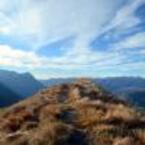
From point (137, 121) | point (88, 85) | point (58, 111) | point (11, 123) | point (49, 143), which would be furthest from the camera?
point (88, 85)

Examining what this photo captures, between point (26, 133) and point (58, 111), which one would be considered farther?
point (58, 111)

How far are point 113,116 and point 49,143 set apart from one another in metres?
4.86

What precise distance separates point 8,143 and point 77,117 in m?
5.79

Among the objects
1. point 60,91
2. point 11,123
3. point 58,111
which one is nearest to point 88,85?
point 60,91

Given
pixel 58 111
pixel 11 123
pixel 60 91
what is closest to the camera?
pixel 11 123

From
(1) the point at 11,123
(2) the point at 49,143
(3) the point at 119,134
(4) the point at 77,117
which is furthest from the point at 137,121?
(1) the point at 11,123

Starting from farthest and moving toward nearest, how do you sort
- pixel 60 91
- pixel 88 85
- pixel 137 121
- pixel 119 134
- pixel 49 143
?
pixel 88 85 < pixel 60 91 < pixel 137 121 < pixel 119 134 < pixel 49 143

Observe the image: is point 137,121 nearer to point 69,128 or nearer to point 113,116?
point 113,116

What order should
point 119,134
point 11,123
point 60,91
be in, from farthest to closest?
point 60,91 → point 11,123 → point 119,134

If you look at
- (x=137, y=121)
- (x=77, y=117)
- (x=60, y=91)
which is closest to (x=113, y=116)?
(x=137, y=121)

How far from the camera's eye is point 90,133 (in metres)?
14.5

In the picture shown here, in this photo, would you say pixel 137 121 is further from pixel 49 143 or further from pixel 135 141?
pixel 49 143

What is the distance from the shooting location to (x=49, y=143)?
12.8 metres

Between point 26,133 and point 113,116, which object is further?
point 113,116
